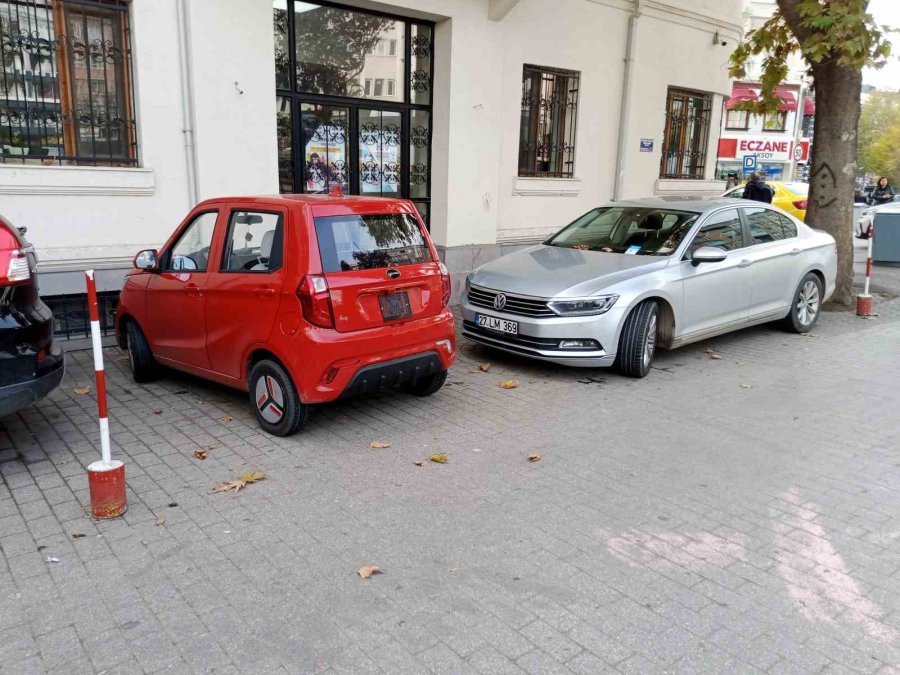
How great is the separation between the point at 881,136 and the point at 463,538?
6322 centimetres

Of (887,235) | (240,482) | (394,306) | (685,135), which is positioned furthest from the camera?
(887,235)

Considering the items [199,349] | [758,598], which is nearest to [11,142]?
[199,349]

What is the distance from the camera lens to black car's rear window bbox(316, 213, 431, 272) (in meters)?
5.04

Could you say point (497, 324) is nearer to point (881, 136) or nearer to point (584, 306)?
point (584, 306)

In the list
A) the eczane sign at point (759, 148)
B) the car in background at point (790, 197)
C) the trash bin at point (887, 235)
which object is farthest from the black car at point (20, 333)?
the eczane sign at point (759, 148)

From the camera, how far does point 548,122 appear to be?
1179 cm

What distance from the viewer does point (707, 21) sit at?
547 inches

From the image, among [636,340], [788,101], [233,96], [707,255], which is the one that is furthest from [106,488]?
[788,101]

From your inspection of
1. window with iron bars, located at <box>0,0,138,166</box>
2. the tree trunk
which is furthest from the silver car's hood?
the tree trunk

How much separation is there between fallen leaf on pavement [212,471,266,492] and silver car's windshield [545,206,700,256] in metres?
4.50

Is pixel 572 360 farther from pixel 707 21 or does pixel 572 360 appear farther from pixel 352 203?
pixel 707 21

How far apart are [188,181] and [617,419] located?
532 cm

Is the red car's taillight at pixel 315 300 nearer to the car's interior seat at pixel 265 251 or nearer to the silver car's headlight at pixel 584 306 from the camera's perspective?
the car's interior seat at pixel 265 251

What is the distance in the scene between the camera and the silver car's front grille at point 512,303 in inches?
265
